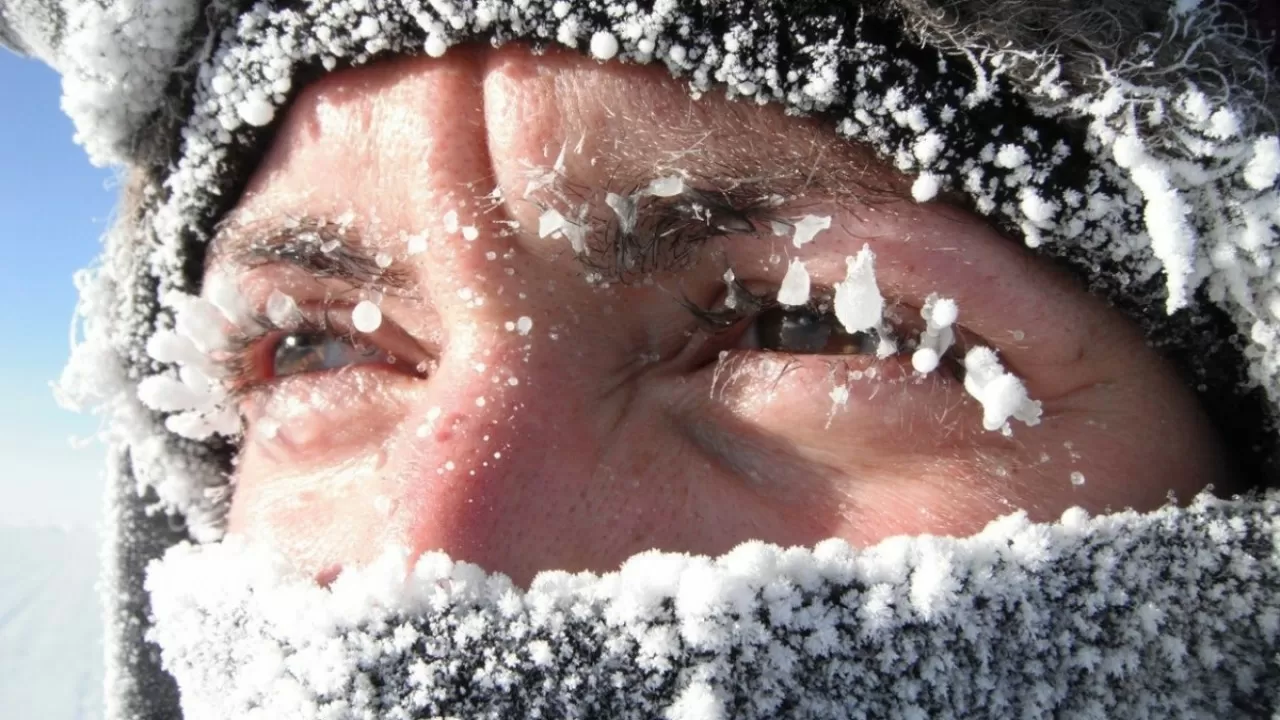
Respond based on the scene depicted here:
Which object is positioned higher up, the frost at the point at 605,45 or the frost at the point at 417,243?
the frost at the point at 605,45

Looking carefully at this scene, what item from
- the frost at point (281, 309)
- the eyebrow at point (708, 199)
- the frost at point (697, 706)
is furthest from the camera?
the frost at point (281, 309)

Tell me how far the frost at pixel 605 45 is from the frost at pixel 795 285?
31cm

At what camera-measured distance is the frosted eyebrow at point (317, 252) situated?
44.1 inches

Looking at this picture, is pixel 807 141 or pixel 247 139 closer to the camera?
pixel 807 141

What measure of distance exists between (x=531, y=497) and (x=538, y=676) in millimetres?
217

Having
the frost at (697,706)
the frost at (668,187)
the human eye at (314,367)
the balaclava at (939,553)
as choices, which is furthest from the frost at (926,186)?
the human eye at (314,367)

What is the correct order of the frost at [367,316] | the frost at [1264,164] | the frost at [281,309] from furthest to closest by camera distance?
the frost at [281,309] → the frost at [367,316] → the frost at [1264,164]

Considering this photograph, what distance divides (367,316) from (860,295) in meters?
0.65

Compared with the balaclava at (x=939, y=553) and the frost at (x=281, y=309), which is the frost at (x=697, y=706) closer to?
the balaclava at (x=939, y=553)

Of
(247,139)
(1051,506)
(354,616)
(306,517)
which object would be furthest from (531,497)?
(247,139)

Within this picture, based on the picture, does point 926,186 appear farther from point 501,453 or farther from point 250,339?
point 250,339

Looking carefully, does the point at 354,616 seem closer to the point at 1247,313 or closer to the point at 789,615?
the point at 789,615

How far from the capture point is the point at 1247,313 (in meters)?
0.92

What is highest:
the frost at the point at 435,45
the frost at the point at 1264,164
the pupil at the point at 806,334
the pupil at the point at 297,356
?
the frost at the point at 435,45
